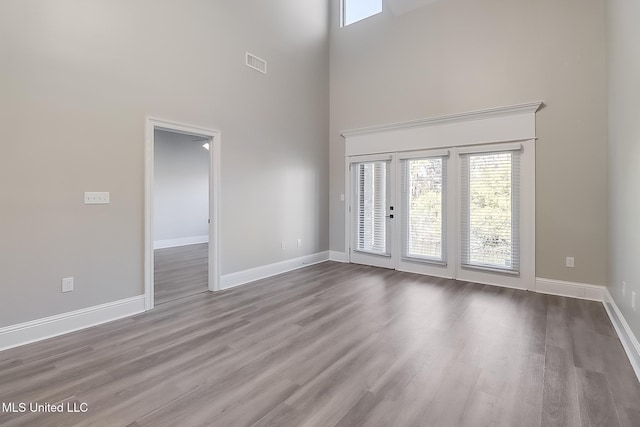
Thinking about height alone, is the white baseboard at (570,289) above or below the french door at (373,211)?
below

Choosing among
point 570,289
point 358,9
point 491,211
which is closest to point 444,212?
point 491,211

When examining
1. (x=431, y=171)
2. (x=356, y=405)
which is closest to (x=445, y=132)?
(x=431, y=171)

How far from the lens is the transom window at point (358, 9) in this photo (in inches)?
222

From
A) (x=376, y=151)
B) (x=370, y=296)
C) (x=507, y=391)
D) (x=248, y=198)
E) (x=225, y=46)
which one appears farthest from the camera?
(x=376, y=151)

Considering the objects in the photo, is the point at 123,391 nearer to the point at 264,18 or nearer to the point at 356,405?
the point at 356,405

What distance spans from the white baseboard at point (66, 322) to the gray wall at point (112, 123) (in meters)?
0.07

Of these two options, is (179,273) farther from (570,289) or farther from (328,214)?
(570,289)

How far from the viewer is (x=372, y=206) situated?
561 centimetres

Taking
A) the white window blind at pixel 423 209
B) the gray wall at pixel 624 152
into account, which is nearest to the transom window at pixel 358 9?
the white window blind at pixel 423 209

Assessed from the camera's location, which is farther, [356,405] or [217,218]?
[217,218]

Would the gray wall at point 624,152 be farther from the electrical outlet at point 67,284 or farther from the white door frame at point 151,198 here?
the electrical outlet at point 67,284

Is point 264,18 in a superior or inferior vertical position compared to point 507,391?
superior

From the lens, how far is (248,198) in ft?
15.1

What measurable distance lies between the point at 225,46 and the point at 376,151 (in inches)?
116
